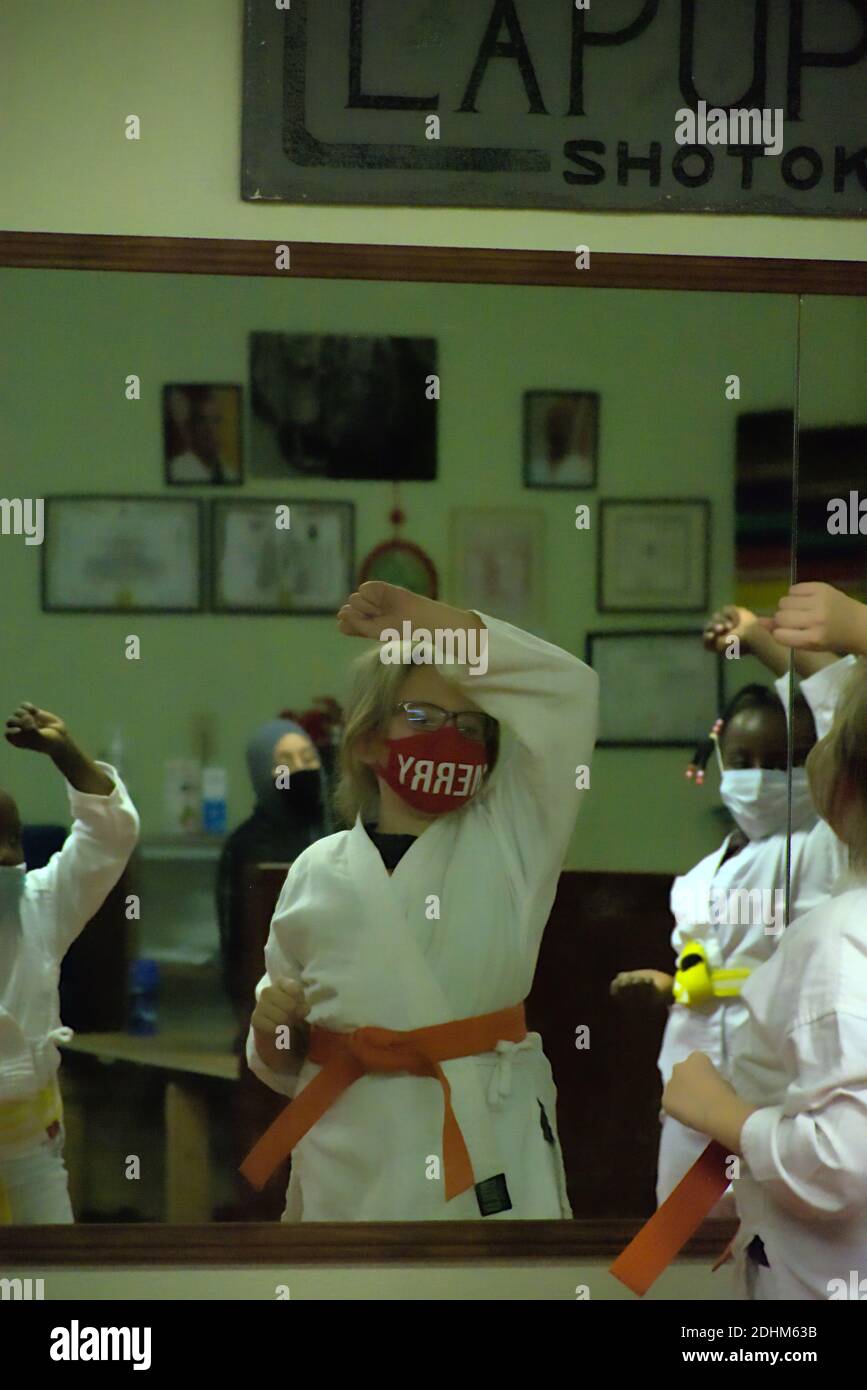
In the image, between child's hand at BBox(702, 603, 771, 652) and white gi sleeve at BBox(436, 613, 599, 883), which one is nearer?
white gi sleeve at BBox(436, 613, 599, 883)

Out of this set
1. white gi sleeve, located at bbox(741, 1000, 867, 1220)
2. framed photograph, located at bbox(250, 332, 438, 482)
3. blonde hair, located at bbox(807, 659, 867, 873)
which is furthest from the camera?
framed photograph, located at bbox(250, 332, 438, 482)

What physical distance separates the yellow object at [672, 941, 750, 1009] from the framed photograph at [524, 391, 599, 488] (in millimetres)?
712

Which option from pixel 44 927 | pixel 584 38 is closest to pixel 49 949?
pixel 44 927

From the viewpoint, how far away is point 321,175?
7.34 ft

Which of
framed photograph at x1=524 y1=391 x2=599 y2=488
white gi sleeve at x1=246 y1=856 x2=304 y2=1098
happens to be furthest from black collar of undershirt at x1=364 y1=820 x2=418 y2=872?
framed photograph at x1=524 y1=391 x2=599 y2=488

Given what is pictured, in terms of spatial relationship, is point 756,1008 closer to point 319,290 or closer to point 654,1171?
point 654,1171

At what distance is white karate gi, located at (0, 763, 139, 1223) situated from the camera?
217cm

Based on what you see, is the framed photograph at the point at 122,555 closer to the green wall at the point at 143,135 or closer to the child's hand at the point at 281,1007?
the green wall at the point at 143,135

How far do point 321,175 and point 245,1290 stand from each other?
1.63m

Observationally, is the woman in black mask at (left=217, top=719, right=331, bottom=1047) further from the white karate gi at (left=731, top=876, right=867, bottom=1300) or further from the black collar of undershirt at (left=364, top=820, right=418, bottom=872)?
the white karate gi at (left=731, top=876, right=867, bottom=1300)

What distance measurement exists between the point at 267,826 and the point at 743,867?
706mm

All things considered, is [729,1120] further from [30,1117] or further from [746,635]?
[30,1117]

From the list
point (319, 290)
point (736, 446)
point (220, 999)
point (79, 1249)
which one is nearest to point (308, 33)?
point (319, 290)

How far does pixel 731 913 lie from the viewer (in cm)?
226
